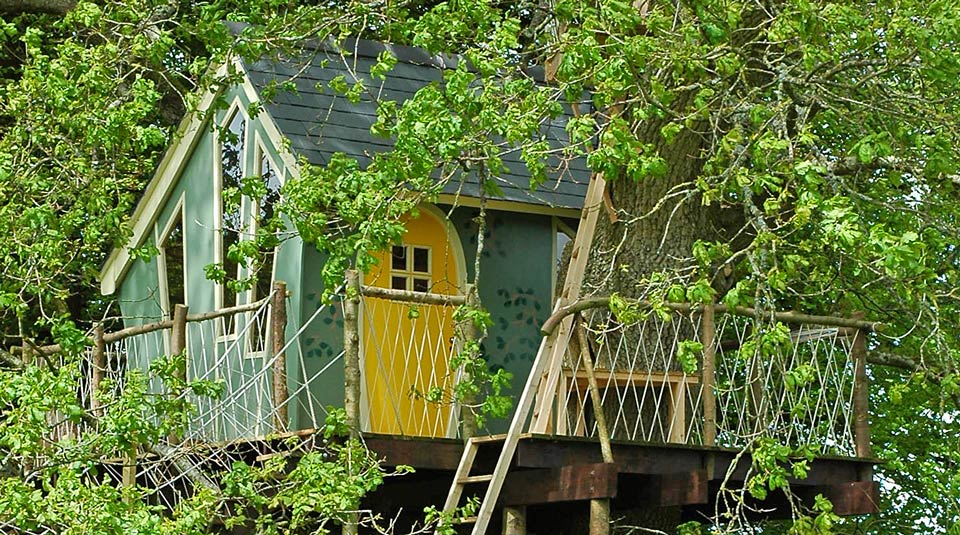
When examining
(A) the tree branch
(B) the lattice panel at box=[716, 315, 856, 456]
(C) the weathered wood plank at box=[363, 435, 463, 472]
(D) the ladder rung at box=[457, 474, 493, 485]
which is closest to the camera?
(B) the lattice panel at box=[716, 315, 856, 456]

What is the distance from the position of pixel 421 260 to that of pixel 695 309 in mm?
2761

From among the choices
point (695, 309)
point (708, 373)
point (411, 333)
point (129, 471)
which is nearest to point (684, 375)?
point (708, 373)

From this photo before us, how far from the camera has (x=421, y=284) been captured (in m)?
12.9

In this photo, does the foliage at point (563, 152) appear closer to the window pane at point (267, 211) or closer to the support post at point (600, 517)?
the window pane at point (267, 211)

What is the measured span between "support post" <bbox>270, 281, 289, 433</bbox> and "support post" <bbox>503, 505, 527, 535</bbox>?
160cm

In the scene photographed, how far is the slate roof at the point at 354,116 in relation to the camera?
488 inches

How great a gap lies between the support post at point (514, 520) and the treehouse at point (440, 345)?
13 millimetres

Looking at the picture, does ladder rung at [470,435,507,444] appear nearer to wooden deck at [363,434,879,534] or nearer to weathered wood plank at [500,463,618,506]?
wooden deck at [363,434,879,534]

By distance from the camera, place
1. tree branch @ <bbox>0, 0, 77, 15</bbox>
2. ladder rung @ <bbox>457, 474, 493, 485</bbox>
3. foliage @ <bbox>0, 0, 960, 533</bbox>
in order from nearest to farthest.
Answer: foliage @ <bbox>0, 0, 960, 533</bbox> < ladder rung @ <bbox>457, 474, 493, 485</bbox> < tree branch @ <bbox>0, 0, 77, 15</bbox>

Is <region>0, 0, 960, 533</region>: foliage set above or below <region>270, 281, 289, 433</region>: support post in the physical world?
above

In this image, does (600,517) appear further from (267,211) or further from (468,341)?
(267,211)

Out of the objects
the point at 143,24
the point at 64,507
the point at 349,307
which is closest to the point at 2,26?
the point at 143,24

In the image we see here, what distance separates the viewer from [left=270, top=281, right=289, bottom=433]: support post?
10.9m

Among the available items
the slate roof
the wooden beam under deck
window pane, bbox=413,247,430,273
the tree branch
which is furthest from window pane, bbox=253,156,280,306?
the tree branch
